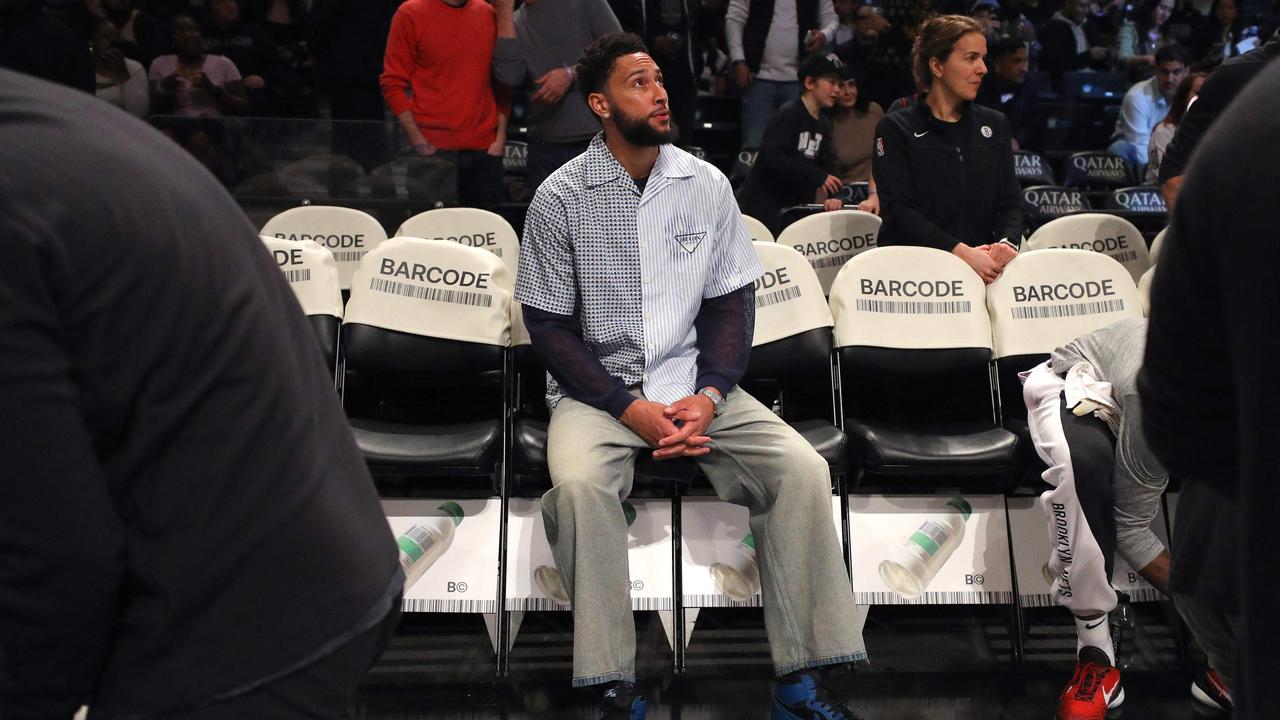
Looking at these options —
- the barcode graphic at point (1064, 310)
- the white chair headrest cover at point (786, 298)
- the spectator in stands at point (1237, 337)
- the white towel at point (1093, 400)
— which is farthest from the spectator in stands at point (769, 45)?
the spectator in stands at point (1237, 337)

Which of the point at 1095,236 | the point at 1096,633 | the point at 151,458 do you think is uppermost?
the point at 151,458

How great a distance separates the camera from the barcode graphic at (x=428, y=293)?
4.34 m

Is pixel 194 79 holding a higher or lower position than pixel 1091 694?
higher

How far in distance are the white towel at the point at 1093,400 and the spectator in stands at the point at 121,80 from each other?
5254 mm

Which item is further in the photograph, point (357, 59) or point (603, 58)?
point (357, 59)

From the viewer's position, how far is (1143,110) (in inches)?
379

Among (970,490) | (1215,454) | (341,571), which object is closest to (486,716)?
(970,490)

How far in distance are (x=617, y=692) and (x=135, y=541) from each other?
222 centimetres

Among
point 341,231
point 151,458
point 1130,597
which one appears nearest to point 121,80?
point 341,231

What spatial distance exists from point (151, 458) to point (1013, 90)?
8975mm

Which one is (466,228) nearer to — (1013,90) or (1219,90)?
(1219,90)

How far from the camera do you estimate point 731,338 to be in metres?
4.00

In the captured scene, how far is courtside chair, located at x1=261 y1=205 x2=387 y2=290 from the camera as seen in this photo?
215 inches

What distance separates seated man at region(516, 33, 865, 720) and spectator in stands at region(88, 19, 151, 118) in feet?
12.6
